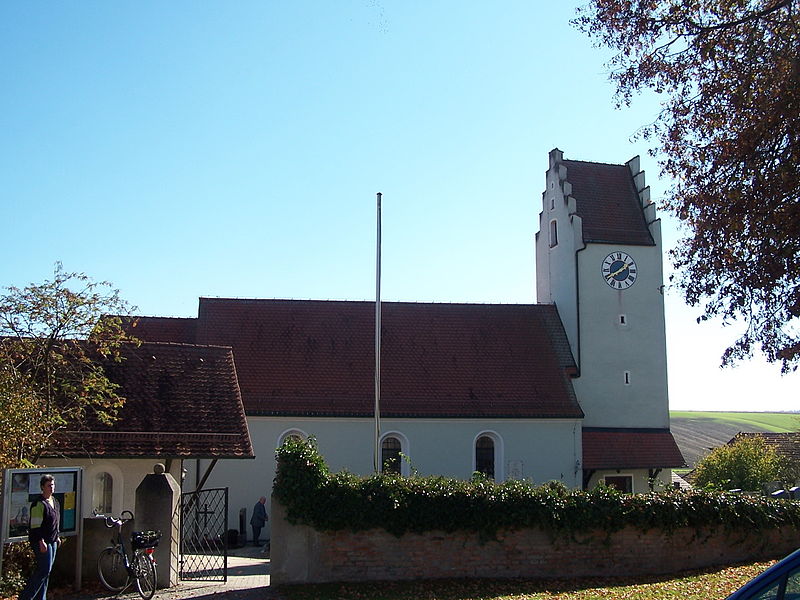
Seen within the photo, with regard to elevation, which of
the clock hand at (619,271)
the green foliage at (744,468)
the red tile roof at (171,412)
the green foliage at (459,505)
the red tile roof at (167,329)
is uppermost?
the clock hand at (619,271)

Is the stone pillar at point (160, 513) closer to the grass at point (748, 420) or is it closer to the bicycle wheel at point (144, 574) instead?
the bicycle wheel at point (144, 574)

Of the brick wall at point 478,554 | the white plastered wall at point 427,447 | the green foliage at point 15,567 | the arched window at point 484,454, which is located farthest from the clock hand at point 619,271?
the green foliage at point 15,567

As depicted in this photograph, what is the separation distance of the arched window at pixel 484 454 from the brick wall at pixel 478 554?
12.3 meters

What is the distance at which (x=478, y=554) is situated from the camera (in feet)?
50.5

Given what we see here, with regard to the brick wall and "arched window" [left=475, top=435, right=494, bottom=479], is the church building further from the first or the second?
the brick wall

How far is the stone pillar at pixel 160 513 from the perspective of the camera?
45.0ft

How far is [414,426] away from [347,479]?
1369 cm

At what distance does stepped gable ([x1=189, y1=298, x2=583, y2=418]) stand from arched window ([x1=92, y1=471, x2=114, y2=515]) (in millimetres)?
8489

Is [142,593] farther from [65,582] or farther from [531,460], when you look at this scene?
[531,460]

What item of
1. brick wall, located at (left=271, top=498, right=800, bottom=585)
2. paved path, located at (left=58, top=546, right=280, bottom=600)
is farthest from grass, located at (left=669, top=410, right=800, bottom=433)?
paved path, located at (left=58, top=546, right=280, bottom=600)

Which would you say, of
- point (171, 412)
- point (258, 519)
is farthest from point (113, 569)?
point (258, 519)

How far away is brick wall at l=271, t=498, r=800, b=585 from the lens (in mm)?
14695

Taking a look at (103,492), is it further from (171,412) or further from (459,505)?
(459,505)

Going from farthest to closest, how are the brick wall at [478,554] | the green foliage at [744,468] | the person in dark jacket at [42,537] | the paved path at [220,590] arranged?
1. the green foliage at [744,468]
2. the brick wall at [478,554]
3. the paved path at [220,590]
4. the person in dark jacket at [42,537]
